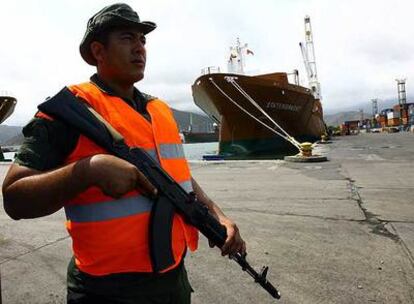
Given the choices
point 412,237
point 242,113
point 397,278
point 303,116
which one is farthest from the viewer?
point 303,116

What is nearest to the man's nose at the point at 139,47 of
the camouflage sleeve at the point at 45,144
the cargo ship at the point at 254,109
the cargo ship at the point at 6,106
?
the camouflage sleeve at the point at 45,144

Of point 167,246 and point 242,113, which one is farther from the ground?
point 242,113

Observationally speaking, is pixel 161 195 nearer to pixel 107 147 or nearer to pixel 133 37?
pixel 107 147

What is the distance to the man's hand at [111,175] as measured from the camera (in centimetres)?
137

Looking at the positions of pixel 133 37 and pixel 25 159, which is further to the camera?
pixel 133 37

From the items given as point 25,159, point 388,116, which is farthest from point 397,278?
point 388,116

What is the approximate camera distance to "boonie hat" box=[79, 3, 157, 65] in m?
1.71

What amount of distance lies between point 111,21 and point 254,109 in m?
26.4

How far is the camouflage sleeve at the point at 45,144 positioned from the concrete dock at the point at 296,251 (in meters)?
2.15

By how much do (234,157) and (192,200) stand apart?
27.8 meters

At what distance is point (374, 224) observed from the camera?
17.7 feet

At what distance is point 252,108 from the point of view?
27.7m

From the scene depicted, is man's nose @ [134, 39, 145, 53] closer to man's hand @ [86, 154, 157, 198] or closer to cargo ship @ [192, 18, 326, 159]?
man's hand @ [86, 154, 157, 198]

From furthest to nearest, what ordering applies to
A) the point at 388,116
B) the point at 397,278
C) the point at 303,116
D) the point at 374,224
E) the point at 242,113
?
1. the point at 388,116
2. the point at 303,116
3. the point at 242,113
4. the point at 374,224
5. the point at 397,278
